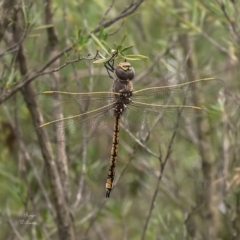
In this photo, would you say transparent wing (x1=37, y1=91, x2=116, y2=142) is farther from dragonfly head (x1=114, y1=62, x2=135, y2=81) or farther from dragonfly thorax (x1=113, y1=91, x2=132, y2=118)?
dragonfly head (x1=114, y1=62, x2=135, y2=81)

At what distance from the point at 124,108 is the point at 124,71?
0.19 meters

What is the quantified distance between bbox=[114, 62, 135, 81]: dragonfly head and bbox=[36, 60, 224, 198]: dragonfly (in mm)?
21

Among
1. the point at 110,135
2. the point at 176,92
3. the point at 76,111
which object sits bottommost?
the point at 76,111

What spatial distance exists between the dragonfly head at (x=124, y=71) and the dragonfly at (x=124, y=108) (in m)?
0.02

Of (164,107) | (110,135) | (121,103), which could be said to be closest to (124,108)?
(121,103)

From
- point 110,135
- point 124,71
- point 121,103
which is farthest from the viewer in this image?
point 110,135

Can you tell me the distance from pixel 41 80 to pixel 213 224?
43.6 inches

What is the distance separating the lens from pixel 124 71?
73.5 inches

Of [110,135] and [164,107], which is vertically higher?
[110,135]

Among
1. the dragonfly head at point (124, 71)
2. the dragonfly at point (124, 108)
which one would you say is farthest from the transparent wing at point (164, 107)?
the dragonfly head at point (124, 71)

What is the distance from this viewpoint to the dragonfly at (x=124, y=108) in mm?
1996

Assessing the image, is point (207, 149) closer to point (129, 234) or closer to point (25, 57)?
point (129, 234)

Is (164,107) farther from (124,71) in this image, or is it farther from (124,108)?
(124,71)

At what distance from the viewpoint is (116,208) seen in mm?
2633
